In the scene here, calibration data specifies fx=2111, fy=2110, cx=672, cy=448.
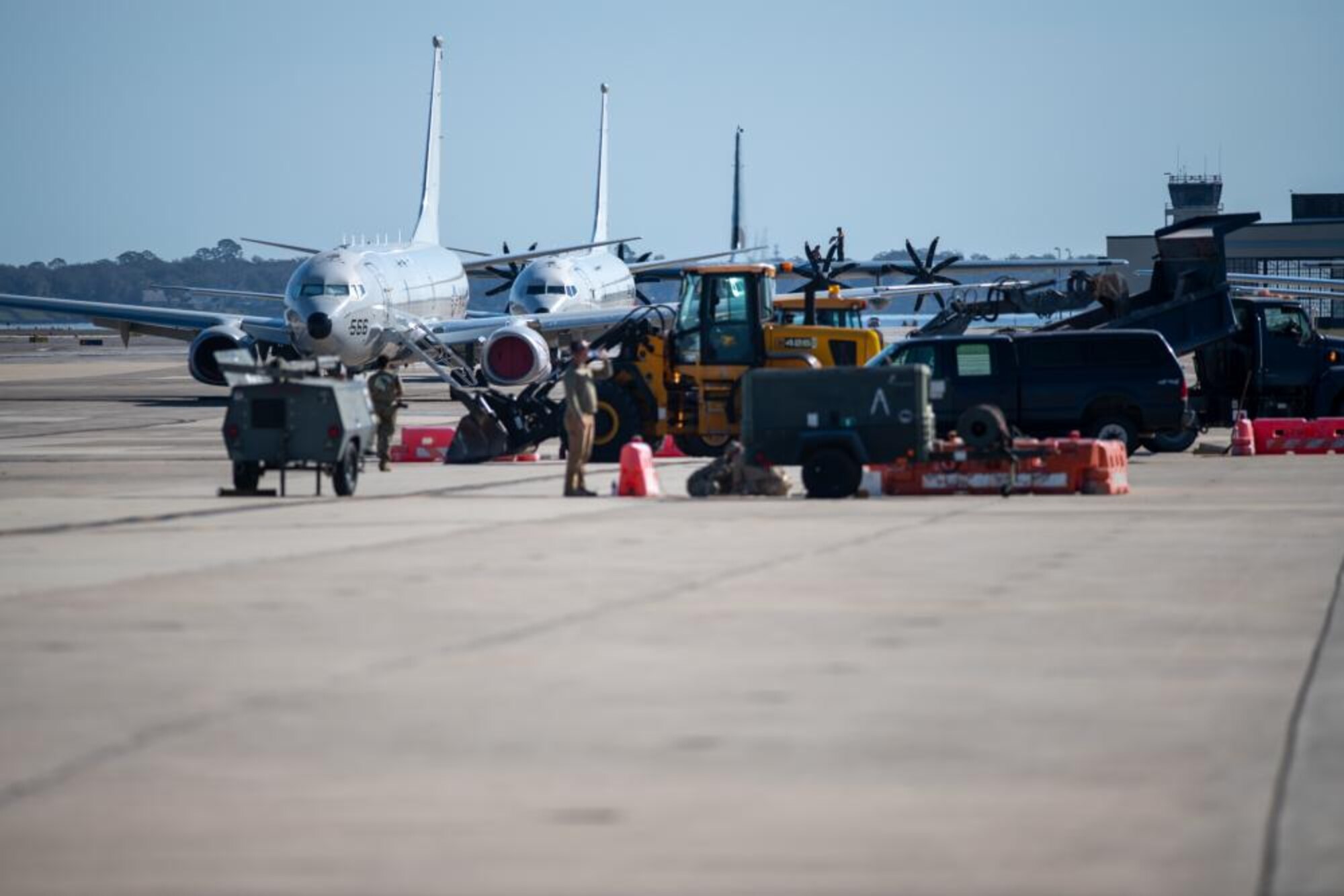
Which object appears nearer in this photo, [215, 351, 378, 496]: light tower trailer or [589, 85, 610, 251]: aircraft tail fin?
[215, 351, 378, 496]: light tower trailer

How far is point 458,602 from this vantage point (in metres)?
13.6

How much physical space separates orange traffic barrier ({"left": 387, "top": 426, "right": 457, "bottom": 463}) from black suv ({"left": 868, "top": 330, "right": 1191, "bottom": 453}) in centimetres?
679

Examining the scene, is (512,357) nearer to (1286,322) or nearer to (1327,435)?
(1286,322)

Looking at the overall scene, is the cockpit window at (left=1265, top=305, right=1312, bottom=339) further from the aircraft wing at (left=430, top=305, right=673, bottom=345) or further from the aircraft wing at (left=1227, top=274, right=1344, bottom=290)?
the aircraft wing at (left=1227, top=274, right=1344, bottom=290)

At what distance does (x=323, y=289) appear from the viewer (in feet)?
164

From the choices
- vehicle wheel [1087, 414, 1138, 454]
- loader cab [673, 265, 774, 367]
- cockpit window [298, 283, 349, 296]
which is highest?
cockpit window [298, 283, 349, 296]

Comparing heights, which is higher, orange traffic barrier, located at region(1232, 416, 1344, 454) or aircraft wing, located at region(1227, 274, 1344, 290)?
aircraft wing, located at region(1227, 274, 1344, 290)

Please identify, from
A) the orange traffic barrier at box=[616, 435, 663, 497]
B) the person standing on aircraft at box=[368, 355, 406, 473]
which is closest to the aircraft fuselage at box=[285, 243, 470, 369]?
the person standing on aircraft at box=[368, 355, 406, 473]

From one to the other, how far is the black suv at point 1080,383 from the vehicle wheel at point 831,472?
6.65 m

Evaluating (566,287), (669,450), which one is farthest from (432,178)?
(669,450)

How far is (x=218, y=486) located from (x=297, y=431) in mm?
2916

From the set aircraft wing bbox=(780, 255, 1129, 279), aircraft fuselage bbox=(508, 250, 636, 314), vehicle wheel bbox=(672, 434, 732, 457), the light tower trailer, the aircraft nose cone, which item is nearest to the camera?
the light tower trailer

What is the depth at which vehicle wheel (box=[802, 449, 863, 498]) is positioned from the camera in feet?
75.7

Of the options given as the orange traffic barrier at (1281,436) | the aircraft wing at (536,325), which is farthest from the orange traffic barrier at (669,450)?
the aircraft wing at (536,325)
